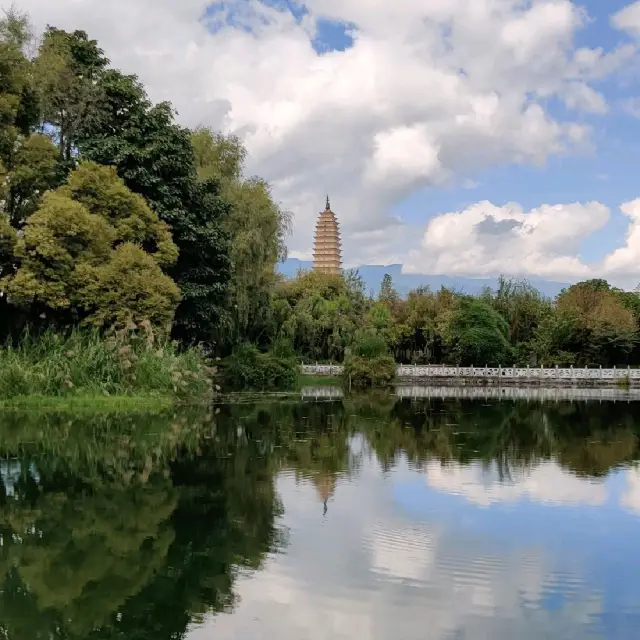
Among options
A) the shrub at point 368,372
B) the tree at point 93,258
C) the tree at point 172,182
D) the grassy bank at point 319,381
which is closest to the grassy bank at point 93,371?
the tree at point 93,258

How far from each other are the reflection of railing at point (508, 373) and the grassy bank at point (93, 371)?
1786 centimetres

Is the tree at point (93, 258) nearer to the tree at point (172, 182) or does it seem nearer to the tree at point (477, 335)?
the tree at point (172, 182)

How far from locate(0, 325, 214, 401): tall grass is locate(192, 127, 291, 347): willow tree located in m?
6.02

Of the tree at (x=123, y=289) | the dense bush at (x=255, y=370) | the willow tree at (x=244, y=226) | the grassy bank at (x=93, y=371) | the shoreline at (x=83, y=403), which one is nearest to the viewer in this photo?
the shoreline at (x=83, y=403)

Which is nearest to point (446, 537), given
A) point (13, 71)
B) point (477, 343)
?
point (13, 71)

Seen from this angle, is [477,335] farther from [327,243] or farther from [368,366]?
[327,243]

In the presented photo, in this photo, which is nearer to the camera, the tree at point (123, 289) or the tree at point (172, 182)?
the tree at point (123, 289)

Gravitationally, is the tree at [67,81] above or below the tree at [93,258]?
above

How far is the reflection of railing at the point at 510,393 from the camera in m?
25.7

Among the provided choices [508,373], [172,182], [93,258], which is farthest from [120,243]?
[508,373]

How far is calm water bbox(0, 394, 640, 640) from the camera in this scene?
16.0 ft

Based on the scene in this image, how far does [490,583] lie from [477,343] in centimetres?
3163

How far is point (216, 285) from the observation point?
859 inches

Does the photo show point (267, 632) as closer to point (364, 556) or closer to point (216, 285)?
point (364, 556)
